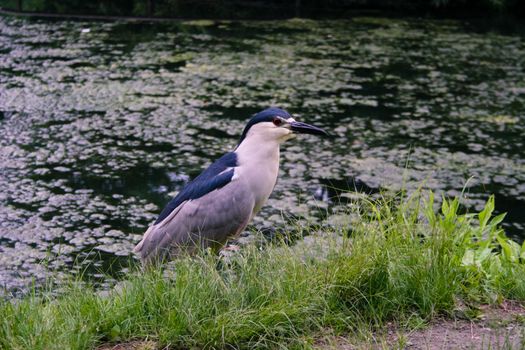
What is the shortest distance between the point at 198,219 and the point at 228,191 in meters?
0.20

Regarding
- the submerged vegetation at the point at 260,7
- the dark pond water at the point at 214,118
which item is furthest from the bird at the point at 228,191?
the submerged vegetation at the point at 260,7

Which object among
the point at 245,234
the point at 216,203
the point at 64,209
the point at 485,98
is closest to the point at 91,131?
the point at 64,209

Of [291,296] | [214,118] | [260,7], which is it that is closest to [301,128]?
[291,296]

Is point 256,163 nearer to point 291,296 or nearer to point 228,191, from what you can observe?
point 228,191

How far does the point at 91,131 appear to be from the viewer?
6.51 meters

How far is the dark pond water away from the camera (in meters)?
4.91

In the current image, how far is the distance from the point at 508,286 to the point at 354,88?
491cm

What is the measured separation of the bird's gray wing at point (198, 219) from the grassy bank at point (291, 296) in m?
0.53

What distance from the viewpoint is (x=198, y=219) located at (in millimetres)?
3654

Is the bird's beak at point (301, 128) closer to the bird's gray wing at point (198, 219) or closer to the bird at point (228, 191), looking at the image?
the bird at point (228, 191)

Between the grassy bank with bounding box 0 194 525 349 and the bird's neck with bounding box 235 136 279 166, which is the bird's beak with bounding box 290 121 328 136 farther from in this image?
the grassy bank with bounding box 0 194 525 349

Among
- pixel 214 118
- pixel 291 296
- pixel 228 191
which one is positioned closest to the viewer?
pixel 291 296

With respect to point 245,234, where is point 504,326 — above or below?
above

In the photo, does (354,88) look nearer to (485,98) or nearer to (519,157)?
(485,98)
